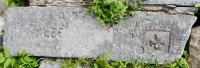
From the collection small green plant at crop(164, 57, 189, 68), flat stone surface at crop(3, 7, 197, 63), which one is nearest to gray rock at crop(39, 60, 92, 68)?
flat stone surface at crop(3, 7, 197, 63)

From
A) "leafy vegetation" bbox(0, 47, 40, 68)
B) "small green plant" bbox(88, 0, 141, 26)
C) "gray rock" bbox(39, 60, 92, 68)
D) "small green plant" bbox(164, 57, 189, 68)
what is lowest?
"small green plant" bbox(164, 57, 189, 68)

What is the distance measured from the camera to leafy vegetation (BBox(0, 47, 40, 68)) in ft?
10.3

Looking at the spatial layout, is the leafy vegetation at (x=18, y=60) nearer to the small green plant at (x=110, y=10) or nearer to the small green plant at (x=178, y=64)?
the small green plant at (x=110, y=10)

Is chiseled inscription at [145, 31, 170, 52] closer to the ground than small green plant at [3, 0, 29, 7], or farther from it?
closer to the ground

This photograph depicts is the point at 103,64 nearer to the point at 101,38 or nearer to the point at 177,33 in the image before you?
the point at 101,38

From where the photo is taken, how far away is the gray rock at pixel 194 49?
3068 mm

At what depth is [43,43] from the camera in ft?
10.4

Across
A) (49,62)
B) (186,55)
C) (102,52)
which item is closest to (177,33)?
(186,55)

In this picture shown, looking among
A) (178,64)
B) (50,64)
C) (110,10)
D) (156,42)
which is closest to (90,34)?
(110,10)

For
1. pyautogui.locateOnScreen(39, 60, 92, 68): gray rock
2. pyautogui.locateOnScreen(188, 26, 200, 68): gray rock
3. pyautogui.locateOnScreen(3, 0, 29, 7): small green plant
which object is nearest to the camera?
pyautogui.locateOnScreen(188, 26, 200, 68): gray rock

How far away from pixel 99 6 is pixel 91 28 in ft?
1.00

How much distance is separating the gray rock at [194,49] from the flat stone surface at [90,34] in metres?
0.13

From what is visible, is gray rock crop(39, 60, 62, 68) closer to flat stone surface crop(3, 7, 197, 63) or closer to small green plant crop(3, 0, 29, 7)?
flat stone surface crop(3, 7, 197, 63)

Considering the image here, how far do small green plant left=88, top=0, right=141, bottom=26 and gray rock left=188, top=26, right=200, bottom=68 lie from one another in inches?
32.1
